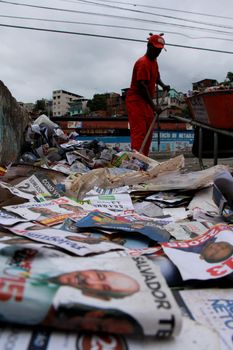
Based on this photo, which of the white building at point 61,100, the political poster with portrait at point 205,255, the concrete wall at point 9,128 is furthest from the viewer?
the white building at point 61,100

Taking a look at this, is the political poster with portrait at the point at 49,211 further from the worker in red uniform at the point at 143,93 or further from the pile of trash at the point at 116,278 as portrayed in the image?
the worker in red uniform at the point at 143,93

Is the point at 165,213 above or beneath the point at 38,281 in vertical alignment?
beneath

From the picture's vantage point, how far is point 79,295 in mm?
681

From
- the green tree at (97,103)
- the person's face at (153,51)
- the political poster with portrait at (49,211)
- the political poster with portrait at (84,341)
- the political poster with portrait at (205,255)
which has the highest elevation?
the green tree at (97,103)

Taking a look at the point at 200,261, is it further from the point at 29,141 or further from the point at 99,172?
the point at 29,141

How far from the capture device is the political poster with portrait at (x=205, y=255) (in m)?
0.97

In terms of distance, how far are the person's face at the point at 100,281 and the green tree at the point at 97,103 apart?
82.0ft

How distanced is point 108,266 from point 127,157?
8.43ft

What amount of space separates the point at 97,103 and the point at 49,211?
81.6 ft

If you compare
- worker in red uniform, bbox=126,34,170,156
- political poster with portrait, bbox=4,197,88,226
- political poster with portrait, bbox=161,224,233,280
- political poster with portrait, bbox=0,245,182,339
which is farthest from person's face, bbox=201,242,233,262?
worker in red uniform, bbox=126,34,170,156

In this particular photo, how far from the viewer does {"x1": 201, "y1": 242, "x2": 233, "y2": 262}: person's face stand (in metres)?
1.04

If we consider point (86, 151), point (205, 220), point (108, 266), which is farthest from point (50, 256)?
point (86, 151)

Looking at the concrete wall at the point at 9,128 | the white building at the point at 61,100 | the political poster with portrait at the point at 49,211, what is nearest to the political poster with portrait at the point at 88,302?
the political poster with portrait at the point at 49,211

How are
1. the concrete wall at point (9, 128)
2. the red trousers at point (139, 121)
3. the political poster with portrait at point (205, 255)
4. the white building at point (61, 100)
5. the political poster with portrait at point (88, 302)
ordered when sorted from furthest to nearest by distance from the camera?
1. the white building at point (61, 100)
2. the red trousers at point (139, 121)
3. the concrete wall at point (9, 128)
4. the political poster with portrait at point (205, 255)
5. the political poster with portrait at point (88, 302)
